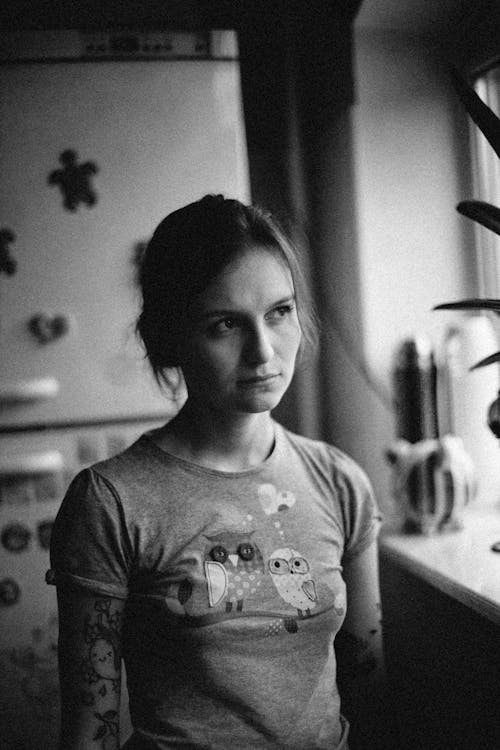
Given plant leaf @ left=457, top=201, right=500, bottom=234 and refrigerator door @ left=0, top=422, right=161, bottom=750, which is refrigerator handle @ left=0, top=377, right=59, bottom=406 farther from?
plant leaf @ left=457, top=201, right=500, bottom=234

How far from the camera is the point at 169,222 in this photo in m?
0.83

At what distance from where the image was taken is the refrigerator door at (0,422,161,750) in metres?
1.27

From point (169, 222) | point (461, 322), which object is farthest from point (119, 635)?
point (461, 322)

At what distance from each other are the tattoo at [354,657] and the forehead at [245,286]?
508mm

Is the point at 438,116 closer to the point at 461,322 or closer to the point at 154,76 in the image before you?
the point at 461,322

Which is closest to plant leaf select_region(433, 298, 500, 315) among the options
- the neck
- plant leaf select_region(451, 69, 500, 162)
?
plant leaf select_region(451, 69, 500, 162)

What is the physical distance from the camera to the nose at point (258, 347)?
78 cm

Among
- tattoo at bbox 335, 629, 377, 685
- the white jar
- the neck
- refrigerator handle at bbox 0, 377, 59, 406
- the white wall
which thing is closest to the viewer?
the neck

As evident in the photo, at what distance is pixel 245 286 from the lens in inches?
31.0

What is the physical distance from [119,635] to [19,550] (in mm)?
570

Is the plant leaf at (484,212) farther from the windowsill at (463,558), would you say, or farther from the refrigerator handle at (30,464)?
the refrigerator handle at (30,464)

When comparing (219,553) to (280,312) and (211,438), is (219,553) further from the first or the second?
(280,312)

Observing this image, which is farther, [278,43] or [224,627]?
[278,43]

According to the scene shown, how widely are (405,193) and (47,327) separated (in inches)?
34.0
